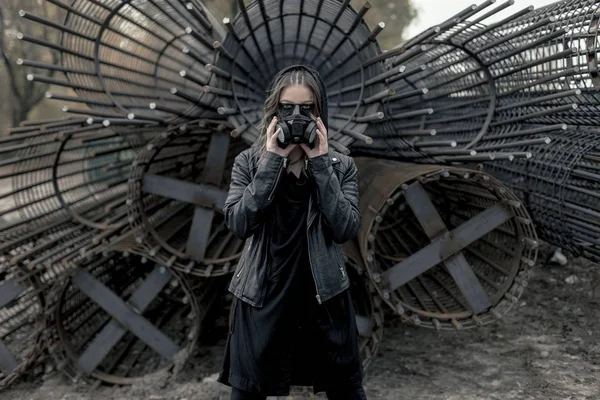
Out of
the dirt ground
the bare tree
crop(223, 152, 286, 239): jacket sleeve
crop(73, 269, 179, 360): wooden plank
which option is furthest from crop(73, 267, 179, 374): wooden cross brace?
the bare tree

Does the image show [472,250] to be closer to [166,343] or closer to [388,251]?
[388,251]

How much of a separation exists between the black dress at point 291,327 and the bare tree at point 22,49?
12414 millimetres

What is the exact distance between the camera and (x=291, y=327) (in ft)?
6.43

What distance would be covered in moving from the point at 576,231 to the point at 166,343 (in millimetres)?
2845

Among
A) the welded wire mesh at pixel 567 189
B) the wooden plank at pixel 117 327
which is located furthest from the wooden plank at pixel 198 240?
the welded wire mesh at pixel 567 189

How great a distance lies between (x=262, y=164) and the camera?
5.86ft

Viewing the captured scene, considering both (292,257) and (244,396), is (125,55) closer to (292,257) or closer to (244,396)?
(292,257)

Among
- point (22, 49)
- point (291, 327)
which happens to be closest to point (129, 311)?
point (291, 327)

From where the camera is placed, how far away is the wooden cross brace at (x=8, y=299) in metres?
3.48

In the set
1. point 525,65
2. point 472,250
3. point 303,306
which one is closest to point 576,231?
point 472,250

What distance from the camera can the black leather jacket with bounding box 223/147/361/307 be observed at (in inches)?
70.1

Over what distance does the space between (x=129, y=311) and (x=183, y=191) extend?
0.89 meters

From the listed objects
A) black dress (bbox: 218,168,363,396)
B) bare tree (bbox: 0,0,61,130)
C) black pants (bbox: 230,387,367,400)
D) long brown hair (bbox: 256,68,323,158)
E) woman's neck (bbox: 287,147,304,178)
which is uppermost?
bare tree (bbox: 0,0,61,130)

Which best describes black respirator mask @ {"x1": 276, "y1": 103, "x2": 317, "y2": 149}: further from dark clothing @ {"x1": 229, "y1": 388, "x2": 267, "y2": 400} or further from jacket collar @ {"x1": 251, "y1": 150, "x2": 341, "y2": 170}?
dark clothing @ {"x1": 229, "y1": 388, "x2": 267, "y2": 400}
